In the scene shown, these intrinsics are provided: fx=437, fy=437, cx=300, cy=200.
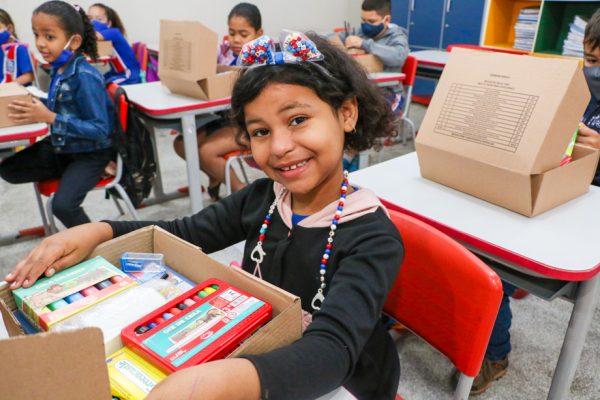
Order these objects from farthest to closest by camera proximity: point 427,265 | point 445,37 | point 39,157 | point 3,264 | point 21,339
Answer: point 445,37, point 3,264, point 39,157, point 427,265, point 21,339

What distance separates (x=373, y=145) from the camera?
3.50 ft

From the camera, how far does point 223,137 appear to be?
2.44 m

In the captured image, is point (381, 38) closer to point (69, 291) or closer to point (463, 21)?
point (463, 21)

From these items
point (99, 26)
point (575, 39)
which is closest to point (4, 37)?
point (99, 26)

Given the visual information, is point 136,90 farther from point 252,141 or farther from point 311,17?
point 311,17

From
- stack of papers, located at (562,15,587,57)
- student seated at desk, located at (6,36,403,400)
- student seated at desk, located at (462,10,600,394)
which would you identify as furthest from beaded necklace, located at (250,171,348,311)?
stack of papers, located at (562,15,587,57)

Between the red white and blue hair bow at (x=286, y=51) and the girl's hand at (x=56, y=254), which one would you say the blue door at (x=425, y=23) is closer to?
the red white and blue hair bow at (x=286, y=51)

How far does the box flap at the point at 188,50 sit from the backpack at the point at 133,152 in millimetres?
364

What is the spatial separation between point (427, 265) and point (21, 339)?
0.68m

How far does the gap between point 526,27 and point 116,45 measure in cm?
346

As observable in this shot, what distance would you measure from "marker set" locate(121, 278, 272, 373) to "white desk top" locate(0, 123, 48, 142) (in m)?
1.37

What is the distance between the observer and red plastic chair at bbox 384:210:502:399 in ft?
2.43

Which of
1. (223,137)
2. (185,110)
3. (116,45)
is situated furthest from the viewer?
(116,45)

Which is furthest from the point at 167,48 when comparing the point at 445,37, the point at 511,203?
the point at 445,37
